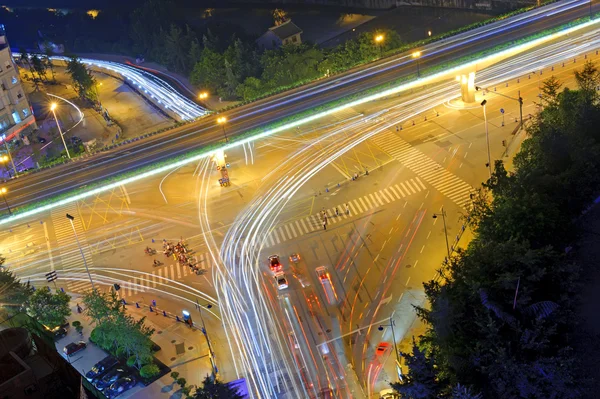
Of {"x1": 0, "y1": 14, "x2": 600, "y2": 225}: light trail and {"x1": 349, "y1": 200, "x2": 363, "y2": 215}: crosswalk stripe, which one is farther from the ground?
{"x1": 0, "y1": 14, "x2": 600, "y2": 225}: light trail

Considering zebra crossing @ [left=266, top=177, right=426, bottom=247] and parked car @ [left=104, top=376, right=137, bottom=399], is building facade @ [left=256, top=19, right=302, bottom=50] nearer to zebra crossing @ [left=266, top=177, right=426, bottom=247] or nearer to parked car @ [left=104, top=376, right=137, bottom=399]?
zebra crossing @ [left=266, top=177, right=426, bottom=247]

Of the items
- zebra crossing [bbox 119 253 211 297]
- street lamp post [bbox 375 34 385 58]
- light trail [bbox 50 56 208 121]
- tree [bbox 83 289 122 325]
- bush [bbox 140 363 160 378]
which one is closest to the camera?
bush [bbox 140 363 160 378]

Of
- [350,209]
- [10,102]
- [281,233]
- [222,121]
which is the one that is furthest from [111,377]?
[10,102]

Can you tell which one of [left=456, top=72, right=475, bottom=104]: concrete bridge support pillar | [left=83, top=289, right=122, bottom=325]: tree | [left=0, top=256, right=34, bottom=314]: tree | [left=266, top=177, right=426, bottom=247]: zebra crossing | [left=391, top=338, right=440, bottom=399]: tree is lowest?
[left=391, top=338, right=440, bottom=399]: tree

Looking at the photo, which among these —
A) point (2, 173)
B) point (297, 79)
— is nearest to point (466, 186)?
point (297, 79)

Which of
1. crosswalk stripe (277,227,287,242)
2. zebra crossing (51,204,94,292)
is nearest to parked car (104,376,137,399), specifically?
zebra crossing (51,204,94,292)

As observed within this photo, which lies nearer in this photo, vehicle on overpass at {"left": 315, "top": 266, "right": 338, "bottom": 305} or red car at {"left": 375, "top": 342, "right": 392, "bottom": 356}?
red car at {"left": 375, "top": 342, "right": 392, "bottom": 356}

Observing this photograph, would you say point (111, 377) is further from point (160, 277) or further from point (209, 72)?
point (209, 72)
